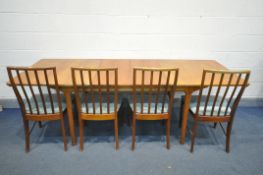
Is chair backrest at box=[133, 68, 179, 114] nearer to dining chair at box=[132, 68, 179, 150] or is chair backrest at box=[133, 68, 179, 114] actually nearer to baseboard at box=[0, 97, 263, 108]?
dining chair at box=[132, 68, 179, 150]

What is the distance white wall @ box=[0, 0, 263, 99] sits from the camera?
2354 mm

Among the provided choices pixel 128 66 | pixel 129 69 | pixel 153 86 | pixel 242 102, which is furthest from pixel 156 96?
pixel 242 102

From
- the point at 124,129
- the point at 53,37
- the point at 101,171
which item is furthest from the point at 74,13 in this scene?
the point at 101,171

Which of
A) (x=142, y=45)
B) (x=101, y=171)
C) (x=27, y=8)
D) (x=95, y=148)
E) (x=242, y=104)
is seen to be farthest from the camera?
(x=242, y=104)

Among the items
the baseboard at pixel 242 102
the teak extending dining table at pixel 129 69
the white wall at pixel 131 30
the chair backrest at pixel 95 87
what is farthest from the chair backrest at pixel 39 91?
the baseboard at pixel 242 102

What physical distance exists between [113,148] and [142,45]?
1.30 m

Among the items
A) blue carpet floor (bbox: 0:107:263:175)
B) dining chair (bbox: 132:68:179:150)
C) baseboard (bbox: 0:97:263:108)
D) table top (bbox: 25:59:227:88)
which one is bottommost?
blue carpet floor (bbox: 0:107:263:175)

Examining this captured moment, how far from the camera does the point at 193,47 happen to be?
2.56m

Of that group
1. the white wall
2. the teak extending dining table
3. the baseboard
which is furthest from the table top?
the baseboard

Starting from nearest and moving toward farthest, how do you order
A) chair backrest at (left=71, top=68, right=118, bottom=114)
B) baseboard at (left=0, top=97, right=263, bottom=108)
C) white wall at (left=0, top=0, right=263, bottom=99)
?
chair backrest at (left=71, top=68, right=118, bottom=114) → white wall at (left=0, top=0, right=263, bottom=99) → baseboard at (left=0, top=97, right=263, bottom=108)

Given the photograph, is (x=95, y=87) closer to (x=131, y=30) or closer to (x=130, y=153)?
(x=130, y=153)

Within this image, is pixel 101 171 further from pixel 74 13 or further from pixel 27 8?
pixel 27 8

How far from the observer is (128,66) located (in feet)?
7.25

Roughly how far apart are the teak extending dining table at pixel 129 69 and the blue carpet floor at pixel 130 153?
8.7 inches
